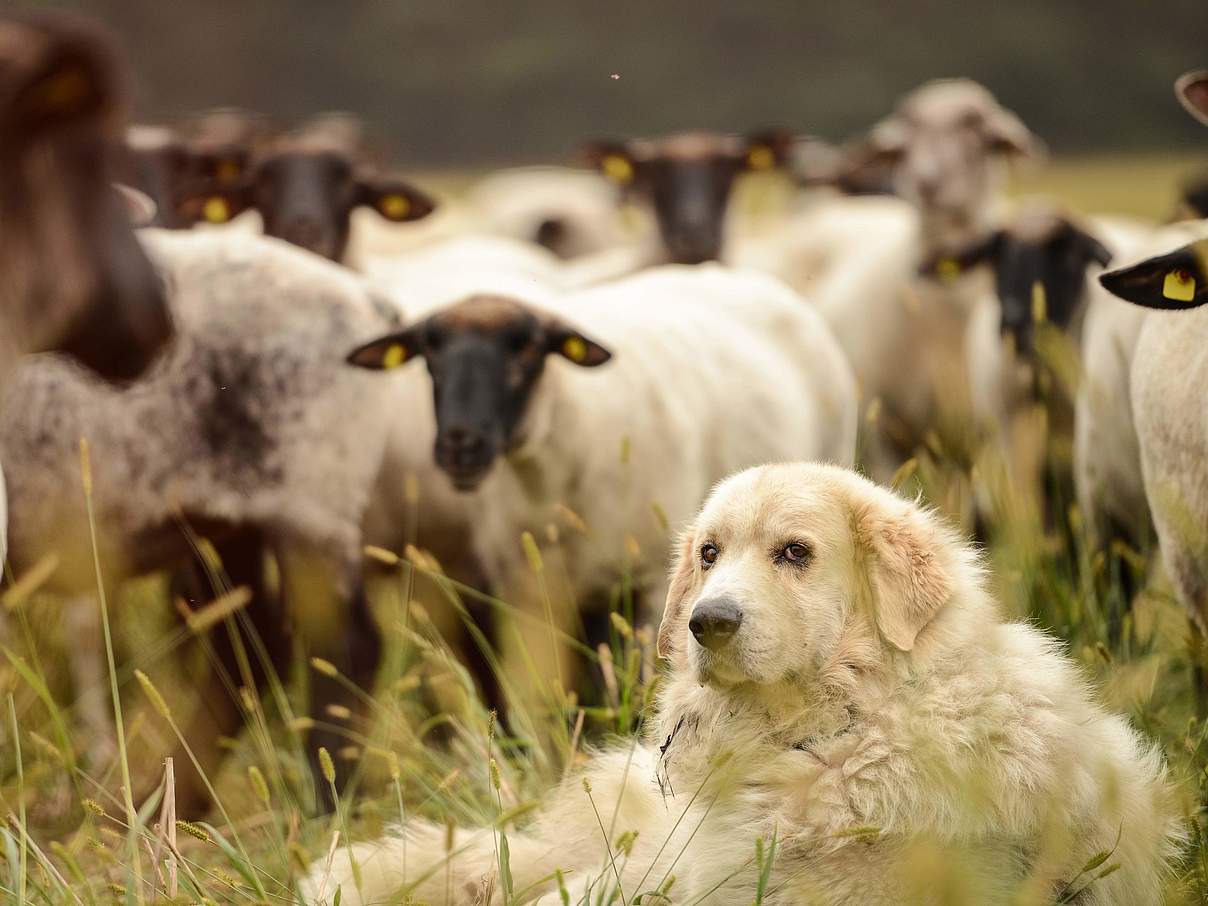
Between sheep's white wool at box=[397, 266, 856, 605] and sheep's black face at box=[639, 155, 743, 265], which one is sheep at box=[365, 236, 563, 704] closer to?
sheep's white wool at box=[397, 266, 856, 605]

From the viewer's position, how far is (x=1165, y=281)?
294cm

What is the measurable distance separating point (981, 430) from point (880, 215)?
4.16 meters

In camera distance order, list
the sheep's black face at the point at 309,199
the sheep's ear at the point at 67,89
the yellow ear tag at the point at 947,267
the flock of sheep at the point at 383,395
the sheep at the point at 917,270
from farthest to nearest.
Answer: the sheep at the point at 917,270 → the yellow ear tag at the point at 947,267 → the sheep's black face at the point at 309,199 → the flock of sheep at the point at 383,395 → the sheep's ear at the point at 67,89

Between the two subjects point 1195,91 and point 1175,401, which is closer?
point 1175,401

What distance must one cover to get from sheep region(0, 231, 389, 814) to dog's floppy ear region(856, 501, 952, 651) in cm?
186

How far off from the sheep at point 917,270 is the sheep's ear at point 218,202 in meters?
2.96

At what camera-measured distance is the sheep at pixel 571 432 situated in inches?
179

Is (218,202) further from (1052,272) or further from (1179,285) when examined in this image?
(1179,285)

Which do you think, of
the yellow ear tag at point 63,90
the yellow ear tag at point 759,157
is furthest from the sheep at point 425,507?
the yellow ear tag at point 759,157

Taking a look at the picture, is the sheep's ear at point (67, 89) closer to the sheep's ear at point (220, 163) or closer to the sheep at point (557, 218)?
the sheep's ear at point (220, 163)

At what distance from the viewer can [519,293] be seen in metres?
5.48

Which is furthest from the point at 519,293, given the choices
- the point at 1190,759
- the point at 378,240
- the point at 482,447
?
the point at 378,240

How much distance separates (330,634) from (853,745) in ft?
7.45

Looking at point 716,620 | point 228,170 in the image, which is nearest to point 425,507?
point 716,620
